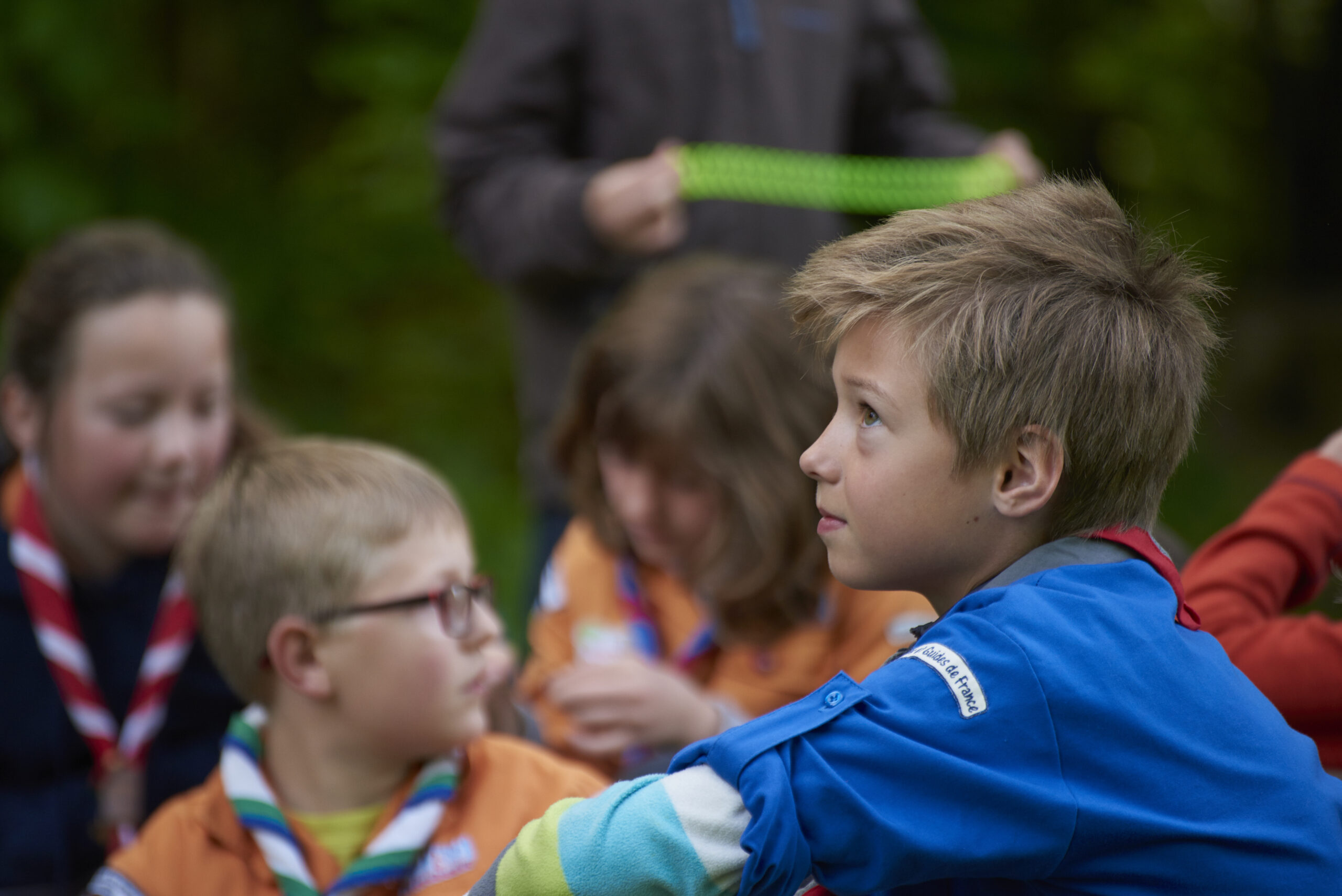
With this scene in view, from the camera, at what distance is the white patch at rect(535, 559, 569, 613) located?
8.66ft

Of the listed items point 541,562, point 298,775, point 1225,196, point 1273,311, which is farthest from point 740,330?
point 1273,311

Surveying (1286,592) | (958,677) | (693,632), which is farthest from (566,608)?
(958,677)

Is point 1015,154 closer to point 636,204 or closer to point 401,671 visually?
point 636,204

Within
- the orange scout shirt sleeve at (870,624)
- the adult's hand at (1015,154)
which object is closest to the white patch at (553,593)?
the orange scout shirt sleeve at (870,624)

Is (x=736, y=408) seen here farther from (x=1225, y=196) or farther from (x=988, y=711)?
(x=1225, y=196)

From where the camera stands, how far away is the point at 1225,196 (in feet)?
16.9

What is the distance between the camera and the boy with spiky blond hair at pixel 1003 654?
1083mm

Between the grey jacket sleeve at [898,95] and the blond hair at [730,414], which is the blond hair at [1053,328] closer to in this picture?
the blond hair at [730,414]

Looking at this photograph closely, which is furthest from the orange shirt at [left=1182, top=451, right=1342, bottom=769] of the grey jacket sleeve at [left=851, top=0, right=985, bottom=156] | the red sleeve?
the grey jacket sleeve at [left=851, top=0, right=985, bottom=156]

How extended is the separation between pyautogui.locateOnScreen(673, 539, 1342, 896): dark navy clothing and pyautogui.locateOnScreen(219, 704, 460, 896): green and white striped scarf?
71 centimetres

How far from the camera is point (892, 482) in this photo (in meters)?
1.23

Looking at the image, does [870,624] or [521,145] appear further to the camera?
[521,145]

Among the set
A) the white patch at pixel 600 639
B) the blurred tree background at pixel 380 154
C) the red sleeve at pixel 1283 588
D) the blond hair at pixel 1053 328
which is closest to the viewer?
the blond hair at pixel 1053 328

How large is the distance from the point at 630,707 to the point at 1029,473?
1.03 metres
